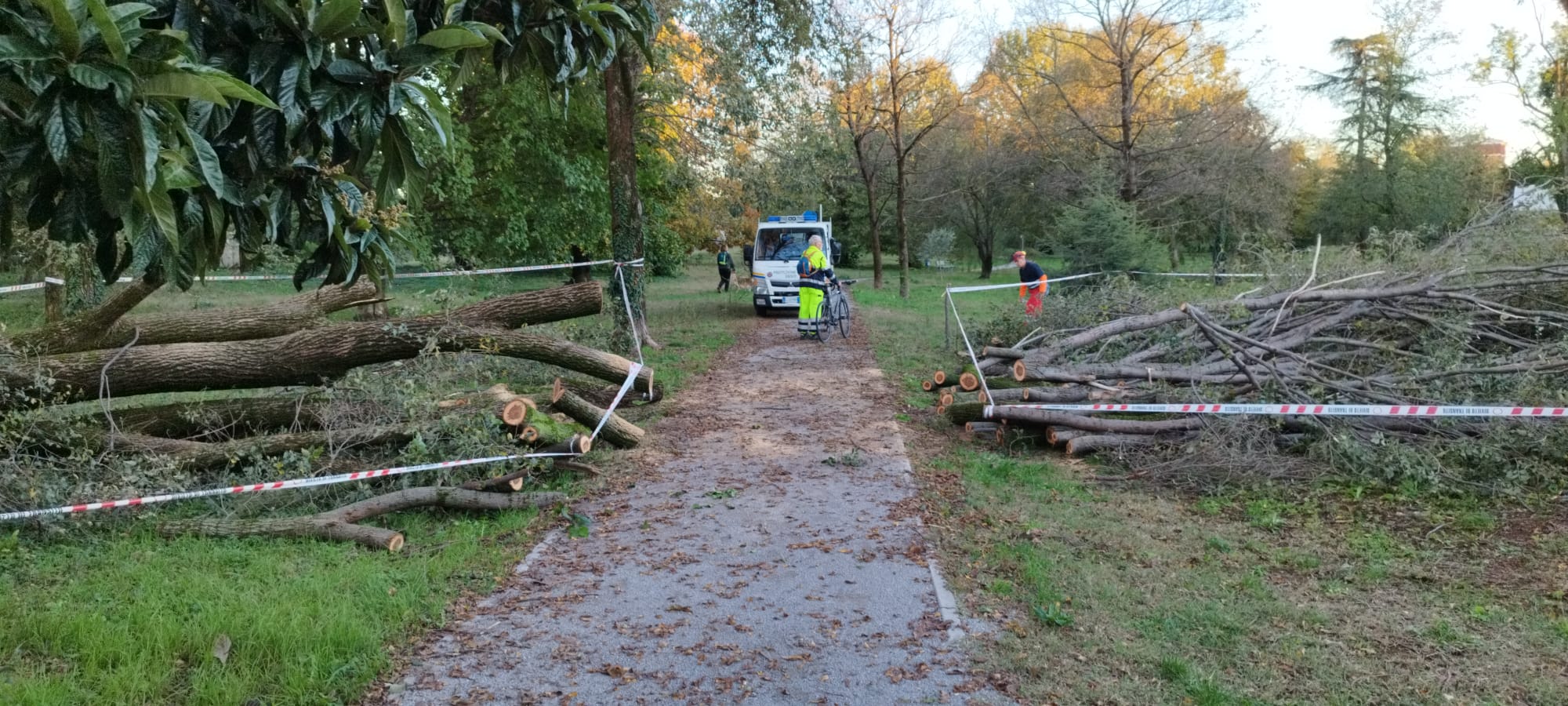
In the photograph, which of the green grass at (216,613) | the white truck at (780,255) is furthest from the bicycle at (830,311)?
the green grass at (216,613)

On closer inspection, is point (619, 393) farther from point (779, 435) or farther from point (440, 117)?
point (440, 117)

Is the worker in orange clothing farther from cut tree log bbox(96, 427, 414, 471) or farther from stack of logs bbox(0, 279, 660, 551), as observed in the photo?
cut tree log bbox(96, 427, 414, 471)

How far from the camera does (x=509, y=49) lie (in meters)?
4.36

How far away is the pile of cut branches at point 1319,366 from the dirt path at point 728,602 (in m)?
1.84

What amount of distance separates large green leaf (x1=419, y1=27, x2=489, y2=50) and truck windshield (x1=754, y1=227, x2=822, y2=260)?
709 inches

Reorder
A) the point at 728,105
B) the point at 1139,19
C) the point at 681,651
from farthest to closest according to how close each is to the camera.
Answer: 1. the point at 1139,19
2. the point at 728,105
3. the point at 681,651

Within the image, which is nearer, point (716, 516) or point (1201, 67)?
point (716, 516)

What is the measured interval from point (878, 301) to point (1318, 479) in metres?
→ 19.1

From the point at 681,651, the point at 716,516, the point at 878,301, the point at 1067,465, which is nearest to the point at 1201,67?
the point at 878,301

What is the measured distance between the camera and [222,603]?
447cm

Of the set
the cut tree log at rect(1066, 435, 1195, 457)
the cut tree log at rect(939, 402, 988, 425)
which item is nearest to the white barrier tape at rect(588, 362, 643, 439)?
the cut tree log at rect(939, 402, 988, 425)

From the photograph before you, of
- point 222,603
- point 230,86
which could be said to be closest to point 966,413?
point 222,603

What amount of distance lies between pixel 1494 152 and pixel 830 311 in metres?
39.6

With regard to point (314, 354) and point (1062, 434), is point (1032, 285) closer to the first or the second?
point (1062, 434)
